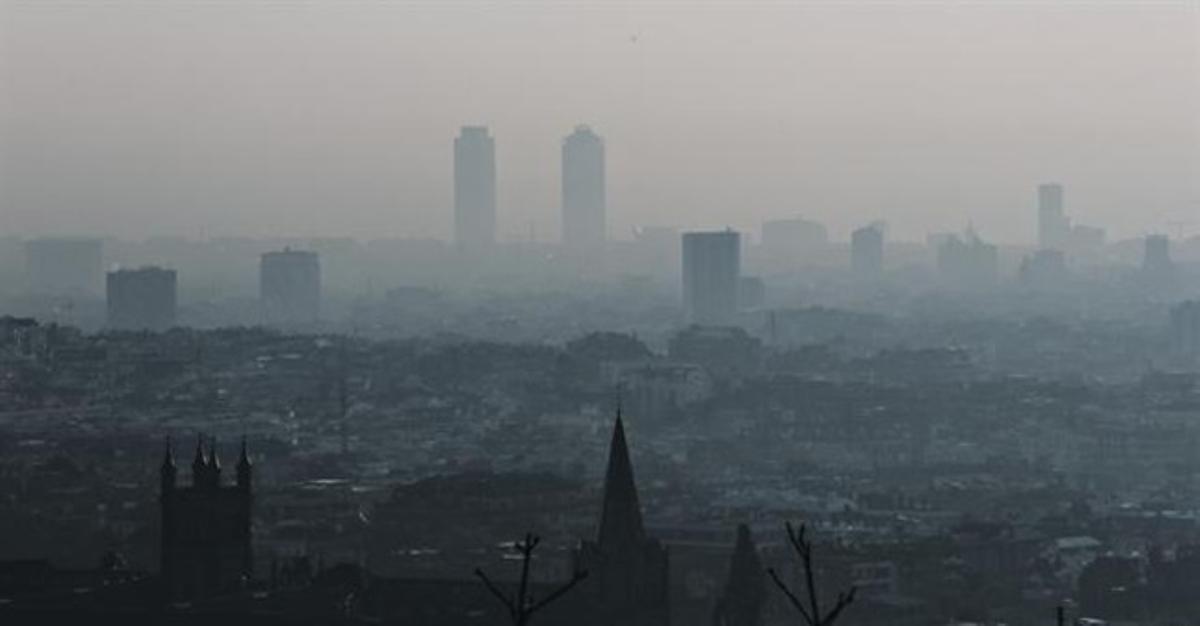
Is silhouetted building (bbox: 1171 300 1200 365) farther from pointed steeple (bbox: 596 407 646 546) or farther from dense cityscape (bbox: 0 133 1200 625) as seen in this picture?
pointed steeple (bbox: 596 407 646 546)

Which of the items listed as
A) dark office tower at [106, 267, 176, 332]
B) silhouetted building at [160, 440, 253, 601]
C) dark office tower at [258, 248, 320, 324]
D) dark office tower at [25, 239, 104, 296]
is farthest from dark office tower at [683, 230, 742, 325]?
silhouetted building at [160, 440, 253, 601]

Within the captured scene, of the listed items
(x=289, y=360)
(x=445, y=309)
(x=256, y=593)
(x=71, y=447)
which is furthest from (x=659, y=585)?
(x=445, y=309)

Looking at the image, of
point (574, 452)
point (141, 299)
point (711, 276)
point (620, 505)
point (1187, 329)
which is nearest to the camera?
point (620, 505)

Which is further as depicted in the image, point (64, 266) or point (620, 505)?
point (64, 266)

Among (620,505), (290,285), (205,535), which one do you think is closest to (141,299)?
(290,285)

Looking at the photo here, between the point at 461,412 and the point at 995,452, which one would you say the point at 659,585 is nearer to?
the point at 995,452

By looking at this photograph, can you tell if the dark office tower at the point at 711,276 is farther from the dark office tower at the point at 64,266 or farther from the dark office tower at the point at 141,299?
the dark office tower at the point at 141,299

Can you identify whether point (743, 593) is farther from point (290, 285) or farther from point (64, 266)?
point (290, 285)
